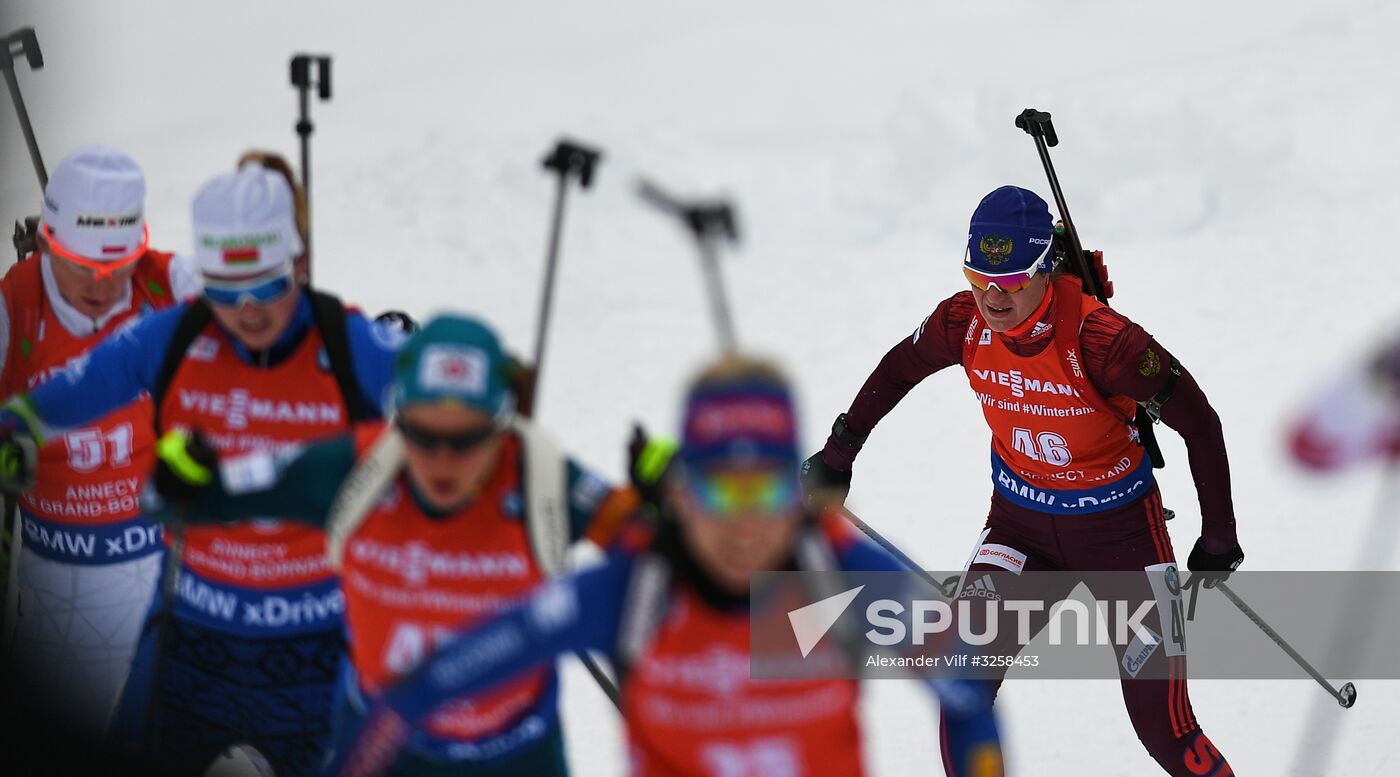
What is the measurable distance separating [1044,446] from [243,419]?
2.62 metres

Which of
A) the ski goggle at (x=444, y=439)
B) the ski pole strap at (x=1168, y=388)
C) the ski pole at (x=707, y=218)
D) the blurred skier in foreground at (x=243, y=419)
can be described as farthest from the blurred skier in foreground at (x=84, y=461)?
the ski pole strap at (x=1168, y=388)

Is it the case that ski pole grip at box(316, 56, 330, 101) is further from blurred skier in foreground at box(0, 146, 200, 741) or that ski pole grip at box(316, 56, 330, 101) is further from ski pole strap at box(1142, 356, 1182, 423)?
ski pole strap at box(1142, 356, 1182, 423)

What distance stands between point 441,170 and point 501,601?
39.1 feet

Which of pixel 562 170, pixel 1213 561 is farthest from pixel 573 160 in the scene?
pixel 1213 561

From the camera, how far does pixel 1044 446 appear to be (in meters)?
5.04

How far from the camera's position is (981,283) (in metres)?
4.84

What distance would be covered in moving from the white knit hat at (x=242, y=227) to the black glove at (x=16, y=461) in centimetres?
71

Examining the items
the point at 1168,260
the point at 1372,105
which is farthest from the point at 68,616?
the point at 1372,105

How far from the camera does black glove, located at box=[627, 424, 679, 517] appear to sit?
3.21 m

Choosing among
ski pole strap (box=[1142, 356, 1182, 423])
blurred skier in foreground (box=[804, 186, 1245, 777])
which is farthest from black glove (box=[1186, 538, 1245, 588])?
ski pole strap (box=[1142, 356, 1182, 423])

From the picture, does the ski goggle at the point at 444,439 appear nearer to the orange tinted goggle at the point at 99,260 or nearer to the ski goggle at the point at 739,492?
the ski goggle at the point at 739,492

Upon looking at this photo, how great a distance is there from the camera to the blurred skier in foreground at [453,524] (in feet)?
9.45

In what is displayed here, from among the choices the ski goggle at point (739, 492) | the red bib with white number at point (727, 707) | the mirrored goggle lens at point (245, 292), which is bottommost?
the red bib with white number at point (727, 707)

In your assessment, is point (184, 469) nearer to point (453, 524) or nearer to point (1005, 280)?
point (453, 524)
